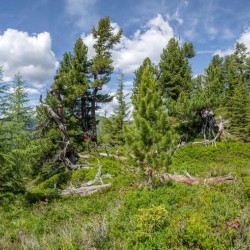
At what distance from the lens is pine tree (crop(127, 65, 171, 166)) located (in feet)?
43.2

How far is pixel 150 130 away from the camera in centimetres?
1313

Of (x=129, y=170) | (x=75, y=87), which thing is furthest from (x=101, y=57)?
(x=129, y=170)

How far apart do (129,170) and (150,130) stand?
9231mm

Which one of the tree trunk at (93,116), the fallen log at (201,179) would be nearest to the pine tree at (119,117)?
the tree trunk at (93,116)

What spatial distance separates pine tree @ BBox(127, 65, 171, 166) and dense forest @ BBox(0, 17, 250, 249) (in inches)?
2.1

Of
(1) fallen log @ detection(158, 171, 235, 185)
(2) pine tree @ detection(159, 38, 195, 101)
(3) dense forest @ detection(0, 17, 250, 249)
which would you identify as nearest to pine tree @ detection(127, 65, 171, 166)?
(3) dense forest @ detection(0, 17, 250, 249)

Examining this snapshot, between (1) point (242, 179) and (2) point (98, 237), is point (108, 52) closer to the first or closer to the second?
(1) point (242, 179)

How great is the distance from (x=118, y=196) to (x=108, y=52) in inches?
885

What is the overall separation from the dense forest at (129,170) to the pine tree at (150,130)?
54mm

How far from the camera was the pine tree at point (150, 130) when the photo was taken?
13.2 meters

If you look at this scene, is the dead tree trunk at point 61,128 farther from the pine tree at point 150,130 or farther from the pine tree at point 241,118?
the pine tree at point 241,118

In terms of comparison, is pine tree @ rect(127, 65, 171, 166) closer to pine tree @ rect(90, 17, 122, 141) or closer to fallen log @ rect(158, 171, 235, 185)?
fallen log @ rect(158, 171, 235, 185)

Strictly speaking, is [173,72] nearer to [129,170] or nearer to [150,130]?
[129,170]

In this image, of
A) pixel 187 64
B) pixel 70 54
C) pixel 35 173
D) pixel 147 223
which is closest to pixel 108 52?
pixel 70 54
